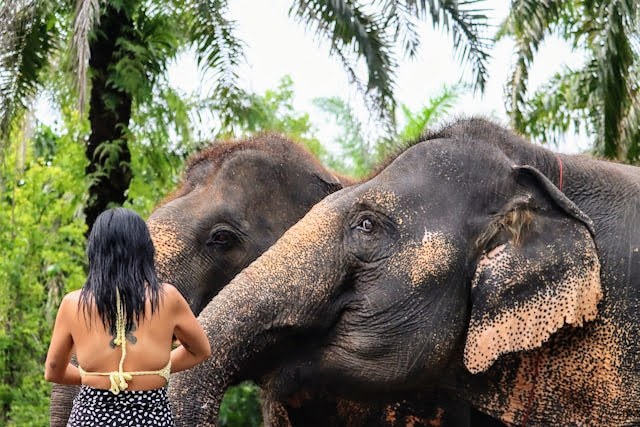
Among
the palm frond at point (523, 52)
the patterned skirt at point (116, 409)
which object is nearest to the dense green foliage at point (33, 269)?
the palm frond at point (523, 52)

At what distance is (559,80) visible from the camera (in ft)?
62.5

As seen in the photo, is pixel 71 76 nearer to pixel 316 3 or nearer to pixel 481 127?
pixel 316 3

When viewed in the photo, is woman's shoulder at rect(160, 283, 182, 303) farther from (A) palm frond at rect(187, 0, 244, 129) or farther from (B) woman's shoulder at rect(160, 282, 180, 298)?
(A) palm frond at rect(187, 0, 244, 129)

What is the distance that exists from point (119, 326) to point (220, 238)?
281 centimetres

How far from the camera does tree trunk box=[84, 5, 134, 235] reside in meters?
12.7

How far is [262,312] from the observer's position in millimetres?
5680

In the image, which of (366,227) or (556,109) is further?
(556,109)

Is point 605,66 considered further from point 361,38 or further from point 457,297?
point 457,297

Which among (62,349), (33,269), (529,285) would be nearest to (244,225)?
(529,285)

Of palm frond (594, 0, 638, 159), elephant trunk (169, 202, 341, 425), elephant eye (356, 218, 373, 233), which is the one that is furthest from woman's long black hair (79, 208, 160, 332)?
palm frond (594, 0, 638, 159)

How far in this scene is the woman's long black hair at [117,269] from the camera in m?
4.64

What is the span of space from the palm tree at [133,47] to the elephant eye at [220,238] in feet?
13.4

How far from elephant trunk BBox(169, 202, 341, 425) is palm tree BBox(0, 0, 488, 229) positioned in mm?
5568

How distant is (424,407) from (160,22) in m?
7.26
